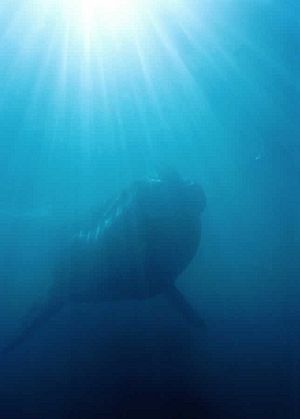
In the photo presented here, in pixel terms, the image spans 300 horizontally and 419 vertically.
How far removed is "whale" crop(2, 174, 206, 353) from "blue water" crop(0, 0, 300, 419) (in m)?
0.88

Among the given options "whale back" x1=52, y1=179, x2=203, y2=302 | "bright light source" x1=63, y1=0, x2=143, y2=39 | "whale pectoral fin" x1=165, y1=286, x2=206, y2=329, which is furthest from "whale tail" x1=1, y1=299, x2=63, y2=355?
"bright light source" x1=63, y1=0, x2=143, y2=39

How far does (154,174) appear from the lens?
507cm

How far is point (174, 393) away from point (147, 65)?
22.7 ft

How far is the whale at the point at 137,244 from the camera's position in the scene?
475 cm

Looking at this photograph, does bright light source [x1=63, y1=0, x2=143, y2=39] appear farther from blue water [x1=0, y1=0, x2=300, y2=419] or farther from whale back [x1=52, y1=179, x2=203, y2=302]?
whale back [x1=52, y1=179, x2=203, y2=302]

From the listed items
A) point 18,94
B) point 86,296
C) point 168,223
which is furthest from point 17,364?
point 18,94

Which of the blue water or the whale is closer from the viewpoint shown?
the whale

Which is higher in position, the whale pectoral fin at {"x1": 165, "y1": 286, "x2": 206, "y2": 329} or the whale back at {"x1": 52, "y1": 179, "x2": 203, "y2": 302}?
the whale back at {"x1": 52, "y1": 179, "x2": 203, "y2": 302}

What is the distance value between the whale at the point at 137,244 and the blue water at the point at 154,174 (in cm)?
88

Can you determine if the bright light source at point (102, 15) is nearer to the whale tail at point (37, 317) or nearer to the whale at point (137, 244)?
the whale at point (137, 244)

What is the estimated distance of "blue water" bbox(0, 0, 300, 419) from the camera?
7.03m

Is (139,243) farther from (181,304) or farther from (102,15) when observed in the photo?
(102,15)

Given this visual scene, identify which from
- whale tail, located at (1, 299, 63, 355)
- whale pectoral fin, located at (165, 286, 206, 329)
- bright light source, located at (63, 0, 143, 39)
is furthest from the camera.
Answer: bright light source, located at (63, 0, 143, 39)

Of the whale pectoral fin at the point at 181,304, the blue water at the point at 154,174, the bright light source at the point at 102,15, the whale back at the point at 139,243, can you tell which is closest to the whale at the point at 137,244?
the whale back at the point at 139,243
